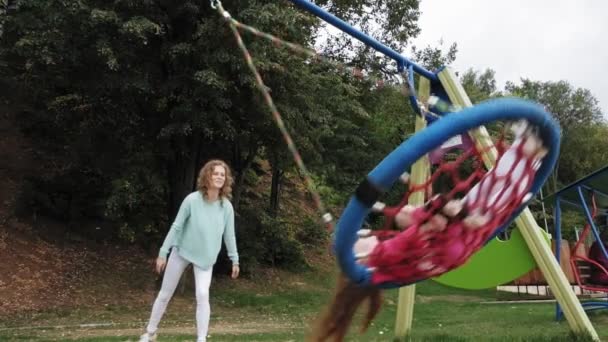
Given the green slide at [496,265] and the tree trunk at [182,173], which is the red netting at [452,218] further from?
the tree trunk at [182,173]

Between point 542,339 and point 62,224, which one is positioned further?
point 62,224

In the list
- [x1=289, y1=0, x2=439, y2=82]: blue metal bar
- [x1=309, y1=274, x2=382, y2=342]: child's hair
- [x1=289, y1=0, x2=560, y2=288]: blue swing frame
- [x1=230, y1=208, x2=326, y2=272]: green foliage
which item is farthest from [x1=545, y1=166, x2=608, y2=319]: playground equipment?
[x1=230, y1=208, x2=326, y2=272]: green foliage

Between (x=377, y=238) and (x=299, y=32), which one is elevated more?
(x=299, y=32)

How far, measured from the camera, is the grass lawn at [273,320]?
8.13 meters

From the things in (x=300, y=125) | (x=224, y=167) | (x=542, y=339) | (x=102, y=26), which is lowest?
(x=542, y=339)

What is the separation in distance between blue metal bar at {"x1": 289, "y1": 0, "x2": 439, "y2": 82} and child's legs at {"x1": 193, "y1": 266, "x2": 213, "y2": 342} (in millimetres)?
2532

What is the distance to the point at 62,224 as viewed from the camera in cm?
1711

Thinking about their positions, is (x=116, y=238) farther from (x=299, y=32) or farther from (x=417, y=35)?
(x=417, y=35)

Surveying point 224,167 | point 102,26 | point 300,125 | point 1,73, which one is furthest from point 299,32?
point 1,73

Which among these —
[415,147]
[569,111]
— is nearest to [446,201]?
[415,147]

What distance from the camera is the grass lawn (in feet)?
26.7

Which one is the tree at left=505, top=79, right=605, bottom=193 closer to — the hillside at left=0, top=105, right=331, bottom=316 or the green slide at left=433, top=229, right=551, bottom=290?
the hillside at left=0, top=105, right=331, bottom=316

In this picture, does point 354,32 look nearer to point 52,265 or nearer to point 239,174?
point 239,174

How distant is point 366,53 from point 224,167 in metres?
17.8
